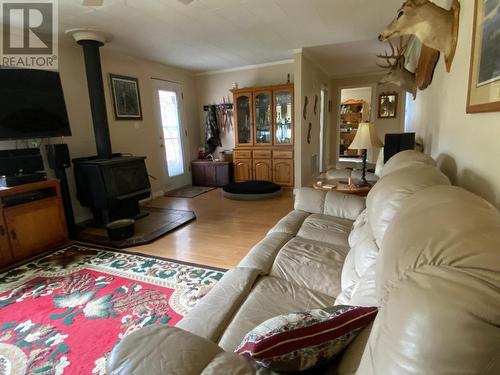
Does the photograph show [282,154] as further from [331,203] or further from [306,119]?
[331,203]

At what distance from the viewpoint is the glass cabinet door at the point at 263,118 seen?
536 cm

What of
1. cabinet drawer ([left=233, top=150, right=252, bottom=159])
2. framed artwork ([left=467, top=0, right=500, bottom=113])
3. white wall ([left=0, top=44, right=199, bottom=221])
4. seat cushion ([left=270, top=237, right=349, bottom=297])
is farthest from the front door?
framed artwork ([left=467, top=0, right=500, bottom=113])

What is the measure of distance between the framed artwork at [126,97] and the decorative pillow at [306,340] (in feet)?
14.5

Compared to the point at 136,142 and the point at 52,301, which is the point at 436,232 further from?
the point at 136,142

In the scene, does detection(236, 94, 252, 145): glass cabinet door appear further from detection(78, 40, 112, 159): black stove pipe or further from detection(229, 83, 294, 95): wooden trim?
detection(78, 40, 112, 159): black stove pipe

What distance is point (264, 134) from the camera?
217 inches

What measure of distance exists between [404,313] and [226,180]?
5362mm

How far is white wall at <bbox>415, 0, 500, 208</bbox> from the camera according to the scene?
43.8 inches

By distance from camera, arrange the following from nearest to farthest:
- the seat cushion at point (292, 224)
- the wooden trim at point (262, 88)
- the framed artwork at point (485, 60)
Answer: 1. the framed artwork at point (485, 60)
2. the seat cushion at point (292, 224)
3. the wooden trim at point (262, 88)

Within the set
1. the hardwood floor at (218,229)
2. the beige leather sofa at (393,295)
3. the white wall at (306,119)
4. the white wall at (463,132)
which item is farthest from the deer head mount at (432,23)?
the white wall at (306,119)

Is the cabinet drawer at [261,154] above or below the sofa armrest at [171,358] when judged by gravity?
above

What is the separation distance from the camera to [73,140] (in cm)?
374

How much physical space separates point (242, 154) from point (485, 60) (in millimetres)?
4632

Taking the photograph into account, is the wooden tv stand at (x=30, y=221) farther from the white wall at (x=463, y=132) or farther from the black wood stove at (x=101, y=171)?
the white wall at (x=463, y=132)
